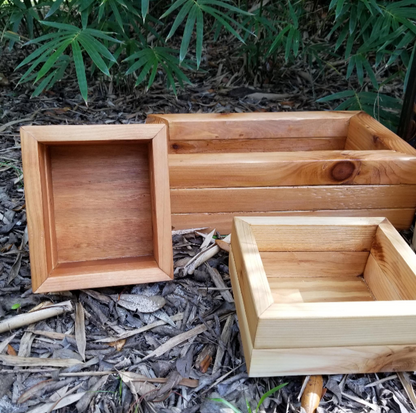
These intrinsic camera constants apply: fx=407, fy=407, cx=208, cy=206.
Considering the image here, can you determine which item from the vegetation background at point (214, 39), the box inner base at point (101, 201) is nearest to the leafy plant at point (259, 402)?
the box inner base at point (101, 201)

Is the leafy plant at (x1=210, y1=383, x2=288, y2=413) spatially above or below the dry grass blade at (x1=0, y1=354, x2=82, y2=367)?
above

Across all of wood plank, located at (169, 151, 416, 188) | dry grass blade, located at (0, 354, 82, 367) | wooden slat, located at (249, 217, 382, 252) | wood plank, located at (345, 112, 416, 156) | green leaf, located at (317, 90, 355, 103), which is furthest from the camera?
green leaf, located at (317, 90, 355, 103)

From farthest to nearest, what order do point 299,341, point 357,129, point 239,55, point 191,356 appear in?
point 239,55
point 357,129
point 191,356
point 299,341

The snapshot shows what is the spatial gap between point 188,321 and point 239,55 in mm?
1636

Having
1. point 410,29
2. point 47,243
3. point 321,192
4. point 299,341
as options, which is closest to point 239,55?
point 410,29

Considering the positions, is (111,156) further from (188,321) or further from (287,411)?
(287,411)

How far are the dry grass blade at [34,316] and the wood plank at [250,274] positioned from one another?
0.38m

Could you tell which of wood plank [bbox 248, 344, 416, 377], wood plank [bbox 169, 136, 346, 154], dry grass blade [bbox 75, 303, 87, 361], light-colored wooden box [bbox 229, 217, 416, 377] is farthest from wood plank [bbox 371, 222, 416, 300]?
dry grass blade [bbox 75, 303, 87, 361]

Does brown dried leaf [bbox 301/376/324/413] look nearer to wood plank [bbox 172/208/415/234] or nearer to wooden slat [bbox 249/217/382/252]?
wooden slat [bbox 249/217/382/252]

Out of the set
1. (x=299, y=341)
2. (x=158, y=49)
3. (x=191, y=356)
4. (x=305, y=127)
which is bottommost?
(x=191, y=356)

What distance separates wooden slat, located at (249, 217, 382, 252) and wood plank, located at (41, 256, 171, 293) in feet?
0.76

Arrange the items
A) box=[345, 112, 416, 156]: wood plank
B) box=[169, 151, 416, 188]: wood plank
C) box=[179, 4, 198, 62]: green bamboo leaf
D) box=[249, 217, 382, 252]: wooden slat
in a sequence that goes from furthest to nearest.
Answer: box=[179, 4, 198, 62]: green bamboo leaf → box=[345, 112, 416, 156]: wood plank → box=[169, 151, 416, 188]: wood plank → box=[249, 217, 382, 252]: wooden slat

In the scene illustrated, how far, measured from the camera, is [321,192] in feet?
3.43

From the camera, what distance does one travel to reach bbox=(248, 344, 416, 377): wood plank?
0.69m
